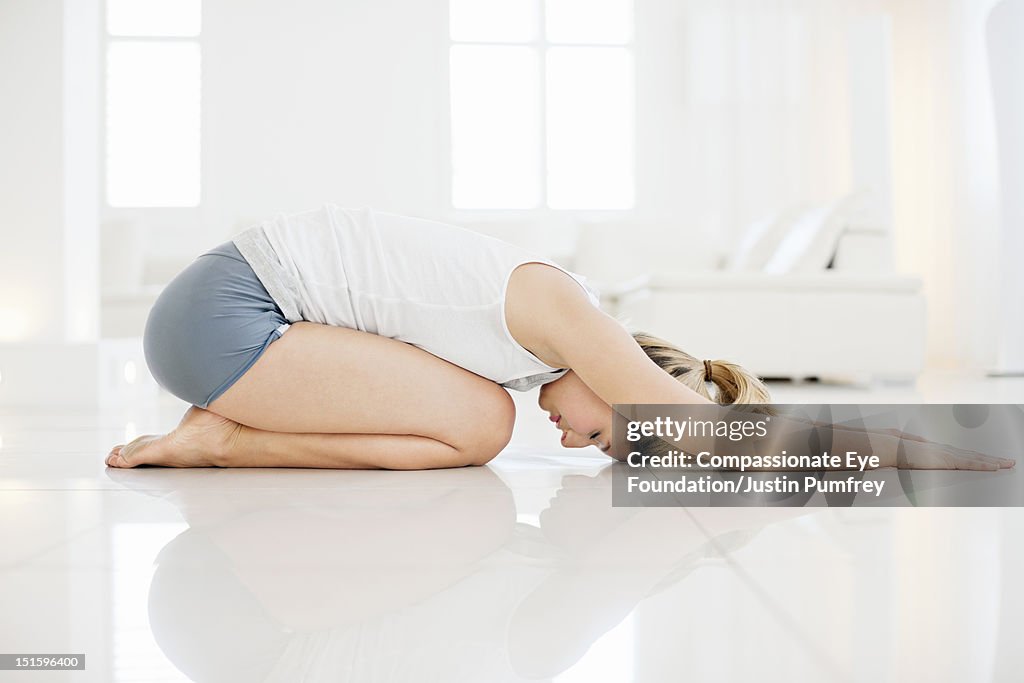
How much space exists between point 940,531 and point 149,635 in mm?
764

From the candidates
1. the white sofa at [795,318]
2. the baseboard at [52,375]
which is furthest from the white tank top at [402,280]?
the white sofa at [795,318]

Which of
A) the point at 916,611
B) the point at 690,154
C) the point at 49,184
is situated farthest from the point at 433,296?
the point at 690,154

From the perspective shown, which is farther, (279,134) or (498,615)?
(279,134)

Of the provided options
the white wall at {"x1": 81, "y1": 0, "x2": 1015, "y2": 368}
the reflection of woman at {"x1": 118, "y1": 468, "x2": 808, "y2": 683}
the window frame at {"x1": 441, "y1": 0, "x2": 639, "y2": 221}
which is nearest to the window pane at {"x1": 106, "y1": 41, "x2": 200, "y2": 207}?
the white wall at {"x1": 81, "y1": 0, "x2": 1015, "y2": 368}

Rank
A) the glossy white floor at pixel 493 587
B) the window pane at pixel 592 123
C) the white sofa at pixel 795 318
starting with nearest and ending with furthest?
the glossy white floor at pixel 493 587, the white sofa at pixel 795 318, the window pane at pixel 592 123

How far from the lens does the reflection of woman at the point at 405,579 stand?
61 centimetres

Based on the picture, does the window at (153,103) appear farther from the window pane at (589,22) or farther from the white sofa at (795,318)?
the white sofa at (795,318)

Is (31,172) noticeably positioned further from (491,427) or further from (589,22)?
(589,22)

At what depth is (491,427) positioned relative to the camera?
1.50 m

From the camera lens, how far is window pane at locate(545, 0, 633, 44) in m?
7.30

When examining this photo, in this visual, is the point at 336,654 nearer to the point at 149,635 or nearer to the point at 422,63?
the point at 149,635

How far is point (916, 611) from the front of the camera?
27.3 inches

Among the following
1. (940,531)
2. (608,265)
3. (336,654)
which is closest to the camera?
(336,654)

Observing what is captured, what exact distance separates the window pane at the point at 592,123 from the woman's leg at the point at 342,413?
19.5ft
